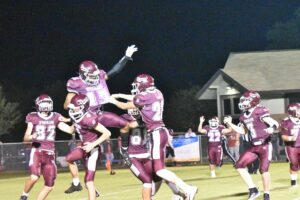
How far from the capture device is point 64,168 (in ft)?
109

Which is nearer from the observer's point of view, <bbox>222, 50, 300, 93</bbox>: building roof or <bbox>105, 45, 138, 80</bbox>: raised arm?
A: <bbox>105, 45, 138, 80</bbox>: raised arm

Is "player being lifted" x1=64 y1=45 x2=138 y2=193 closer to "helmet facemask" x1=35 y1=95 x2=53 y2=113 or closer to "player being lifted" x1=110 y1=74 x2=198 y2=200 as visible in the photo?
"helmet facemask" x1=35 y1=95 x2=53 y2=113

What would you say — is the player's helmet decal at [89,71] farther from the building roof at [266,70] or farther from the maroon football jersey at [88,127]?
the building roof at [266,70]

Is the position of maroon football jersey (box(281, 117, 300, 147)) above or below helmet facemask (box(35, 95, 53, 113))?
below

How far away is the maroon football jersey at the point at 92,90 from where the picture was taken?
1245 centimetres

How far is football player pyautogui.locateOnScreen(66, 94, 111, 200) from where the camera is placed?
10742 mm

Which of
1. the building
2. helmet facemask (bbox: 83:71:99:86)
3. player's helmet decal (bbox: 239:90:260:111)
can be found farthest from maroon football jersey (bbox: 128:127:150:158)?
the building

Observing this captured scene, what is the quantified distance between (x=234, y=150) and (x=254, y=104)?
58.4 feet

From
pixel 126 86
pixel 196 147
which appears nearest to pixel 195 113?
pixel 126 86

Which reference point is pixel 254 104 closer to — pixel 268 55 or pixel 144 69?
pixel 268 55

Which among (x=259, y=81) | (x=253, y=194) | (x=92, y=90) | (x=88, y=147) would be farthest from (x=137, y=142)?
(x=259, y=81)

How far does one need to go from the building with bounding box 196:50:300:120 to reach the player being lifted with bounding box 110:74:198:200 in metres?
27.9

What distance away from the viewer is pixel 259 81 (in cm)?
4006

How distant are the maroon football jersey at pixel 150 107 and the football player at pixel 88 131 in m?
0.69
